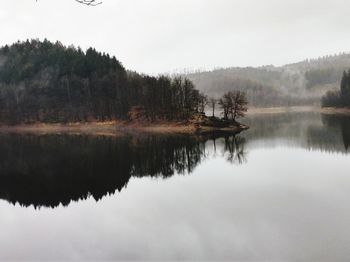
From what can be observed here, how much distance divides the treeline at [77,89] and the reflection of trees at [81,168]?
49.1 metres

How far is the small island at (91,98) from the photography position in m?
114

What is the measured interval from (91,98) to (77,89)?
10.8 m

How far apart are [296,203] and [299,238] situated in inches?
295

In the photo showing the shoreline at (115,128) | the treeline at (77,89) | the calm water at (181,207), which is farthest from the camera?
the treeline at (77,89)

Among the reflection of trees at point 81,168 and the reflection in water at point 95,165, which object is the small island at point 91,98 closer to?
the reflection in water at point 95,165

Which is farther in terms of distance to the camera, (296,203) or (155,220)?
(296,203)

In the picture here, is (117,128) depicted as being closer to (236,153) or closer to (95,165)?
(236,153)

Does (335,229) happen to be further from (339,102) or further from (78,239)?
(339,102)

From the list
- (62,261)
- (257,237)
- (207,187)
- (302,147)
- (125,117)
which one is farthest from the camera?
(125,117)

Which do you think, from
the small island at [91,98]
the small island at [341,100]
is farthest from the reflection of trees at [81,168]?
the small island at [341,100]

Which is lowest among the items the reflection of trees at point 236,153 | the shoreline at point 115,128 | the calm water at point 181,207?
the calm water at point 181,207

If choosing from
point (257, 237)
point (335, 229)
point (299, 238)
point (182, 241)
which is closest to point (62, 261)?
point (182, 241)

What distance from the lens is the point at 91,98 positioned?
466ft

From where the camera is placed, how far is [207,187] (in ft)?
115
